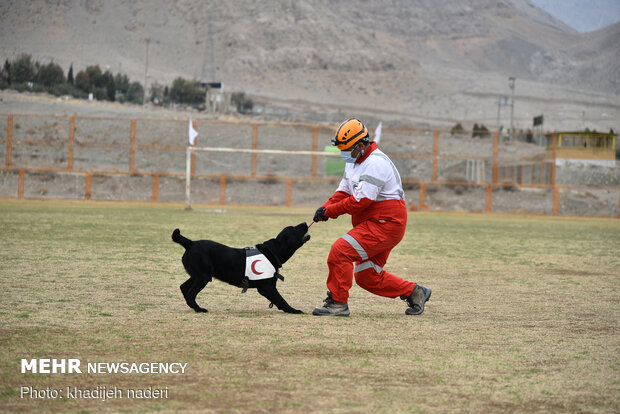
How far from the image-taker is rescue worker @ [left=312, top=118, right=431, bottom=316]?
7.68m

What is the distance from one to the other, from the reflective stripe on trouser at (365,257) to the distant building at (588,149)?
47395 mm

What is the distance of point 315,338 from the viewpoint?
22.0 feet

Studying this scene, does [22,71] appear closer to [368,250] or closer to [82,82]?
[82,82]

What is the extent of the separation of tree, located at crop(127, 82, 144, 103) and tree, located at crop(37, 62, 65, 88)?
1012cm

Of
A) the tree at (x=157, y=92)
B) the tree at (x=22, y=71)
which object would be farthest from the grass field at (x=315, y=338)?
the tree at (x=157, y=92)

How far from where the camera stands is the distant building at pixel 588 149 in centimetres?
5291

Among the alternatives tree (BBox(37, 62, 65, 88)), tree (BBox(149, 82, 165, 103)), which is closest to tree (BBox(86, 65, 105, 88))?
tree (BBox(37, 62, 65, 88))

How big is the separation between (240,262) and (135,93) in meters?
98.5

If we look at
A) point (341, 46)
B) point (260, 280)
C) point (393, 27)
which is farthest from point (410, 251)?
point (393, 27)

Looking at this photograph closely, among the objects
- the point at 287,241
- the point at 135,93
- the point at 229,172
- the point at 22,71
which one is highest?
the point at 22,71

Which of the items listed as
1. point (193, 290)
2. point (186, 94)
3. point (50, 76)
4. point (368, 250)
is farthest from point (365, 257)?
point (186, 94)

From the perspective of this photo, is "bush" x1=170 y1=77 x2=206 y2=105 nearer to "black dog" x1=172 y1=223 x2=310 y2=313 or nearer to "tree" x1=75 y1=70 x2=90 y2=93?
"tree" x1=75 y1=70 x2=90 y2=93

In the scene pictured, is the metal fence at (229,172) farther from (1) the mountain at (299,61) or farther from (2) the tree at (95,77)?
(1) the mountain at (299,61)

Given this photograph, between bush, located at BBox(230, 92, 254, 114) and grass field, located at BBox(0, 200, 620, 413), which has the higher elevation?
bush, located at BBox(230, 92, 254, 114)
